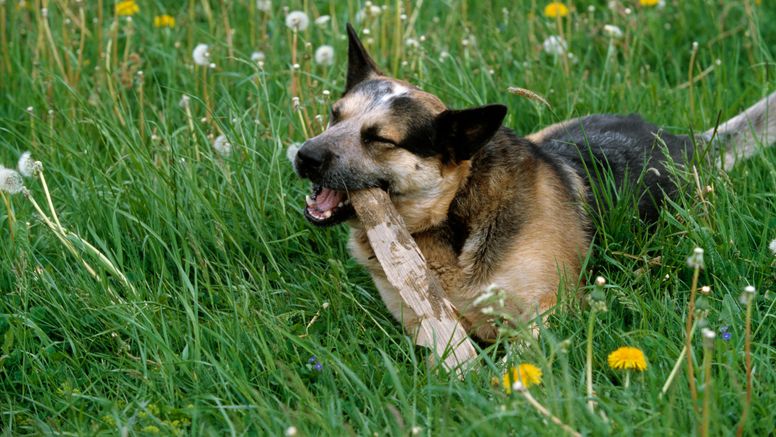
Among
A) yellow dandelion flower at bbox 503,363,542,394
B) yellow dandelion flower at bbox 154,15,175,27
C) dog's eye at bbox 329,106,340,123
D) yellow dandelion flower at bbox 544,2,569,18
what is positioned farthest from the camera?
yellow dandelion flower at bbox 154,15,175,27

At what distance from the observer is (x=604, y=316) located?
12.5ft

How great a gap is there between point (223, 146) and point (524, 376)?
2.48m

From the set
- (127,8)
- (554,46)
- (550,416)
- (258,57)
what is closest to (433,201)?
(550,416)

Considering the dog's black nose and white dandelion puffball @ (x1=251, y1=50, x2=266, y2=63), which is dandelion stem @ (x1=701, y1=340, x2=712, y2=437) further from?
white dandelion puffball @ (x1=251, y1=50, x2=266, y2=63)

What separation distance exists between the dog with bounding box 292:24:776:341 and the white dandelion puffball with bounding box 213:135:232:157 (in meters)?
0.85

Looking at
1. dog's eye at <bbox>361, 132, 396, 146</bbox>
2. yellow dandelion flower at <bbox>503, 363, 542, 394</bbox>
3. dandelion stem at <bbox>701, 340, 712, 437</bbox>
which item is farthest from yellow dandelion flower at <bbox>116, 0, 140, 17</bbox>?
dandelion stem at <bbox>701, 340, 712, 437</bbox>

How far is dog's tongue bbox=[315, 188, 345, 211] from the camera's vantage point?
13.5 ft

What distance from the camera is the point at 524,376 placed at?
9.95 feet

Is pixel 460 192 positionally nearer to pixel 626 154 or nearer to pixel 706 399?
pixel 626 154

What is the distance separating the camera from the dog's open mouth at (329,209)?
160 inches

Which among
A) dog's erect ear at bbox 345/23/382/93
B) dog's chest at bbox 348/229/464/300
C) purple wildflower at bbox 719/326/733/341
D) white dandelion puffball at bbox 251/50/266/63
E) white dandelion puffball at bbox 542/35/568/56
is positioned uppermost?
dog's erect ear at bbox 345/23/382/93

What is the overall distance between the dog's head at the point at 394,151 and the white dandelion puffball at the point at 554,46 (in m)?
2.01

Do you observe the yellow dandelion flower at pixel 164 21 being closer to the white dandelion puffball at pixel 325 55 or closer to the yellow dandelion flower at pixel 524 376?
the white dandelion puffball at pixel 325 55

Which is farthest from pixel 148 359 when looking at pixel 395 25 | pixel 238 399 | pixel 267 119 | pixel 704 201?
pixel 395 25
